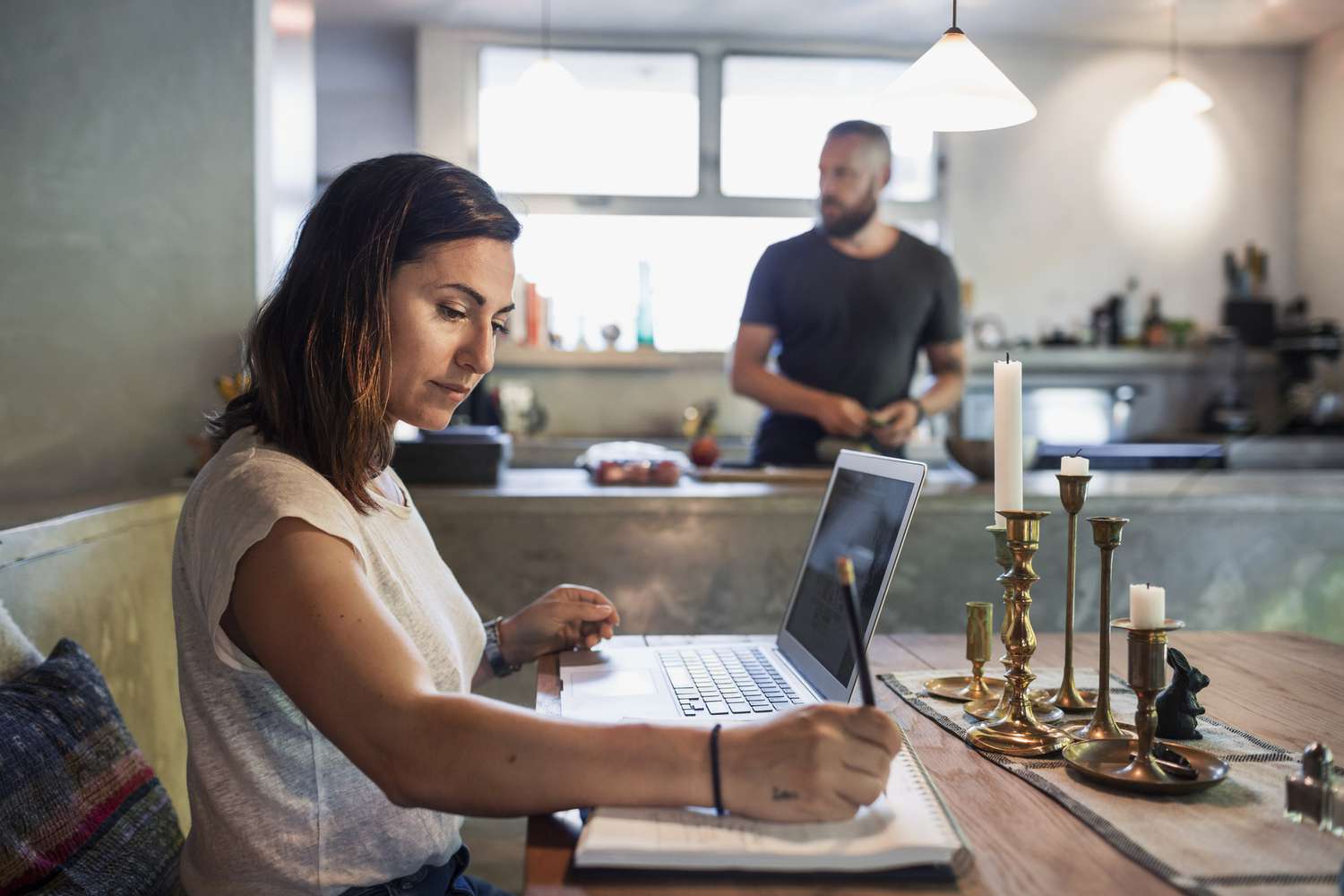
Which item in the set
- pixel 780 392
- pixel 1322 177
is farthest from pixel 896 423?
pixel 1322 177

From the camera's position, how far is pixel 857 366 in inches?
111

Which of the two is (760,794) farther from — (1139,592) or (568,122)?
(568,122)

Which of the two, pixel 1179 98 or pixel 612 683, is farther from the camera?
pixel 1179 98

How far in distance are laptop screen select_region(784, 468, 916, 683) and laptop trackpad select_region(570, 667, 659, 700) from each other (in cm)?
19

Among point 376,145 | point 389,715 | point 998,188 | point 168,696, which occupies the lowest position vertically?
point 168,696

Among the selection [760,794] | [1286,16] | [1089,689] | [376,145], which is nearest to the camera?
[760,794]

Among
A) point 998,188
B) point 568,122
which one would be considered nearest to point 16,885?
point 568,122

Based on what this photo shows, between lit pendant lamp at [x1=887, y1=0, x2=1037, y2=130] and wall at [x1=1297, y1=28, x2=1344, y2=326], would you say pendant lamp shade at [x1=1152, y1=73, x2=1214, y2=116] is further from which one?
lit pendant lamp at [x1=887, y1=0, x2=1037, y2=130]

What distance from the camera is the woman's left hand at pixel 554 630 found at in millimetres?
1354

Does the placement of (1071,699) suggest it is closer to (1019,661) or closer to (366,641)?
(1019,661)

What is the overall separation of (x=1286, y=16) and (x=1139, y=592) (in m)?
5.32

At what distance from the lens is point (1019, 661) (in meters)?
0.99

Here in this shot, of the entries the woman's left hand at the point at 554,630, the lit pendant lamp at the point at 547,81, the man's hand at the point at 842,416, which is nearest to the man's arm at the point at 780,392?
the man's hand at the point at 842,416

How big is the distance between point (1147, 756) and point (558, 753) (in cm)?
50
